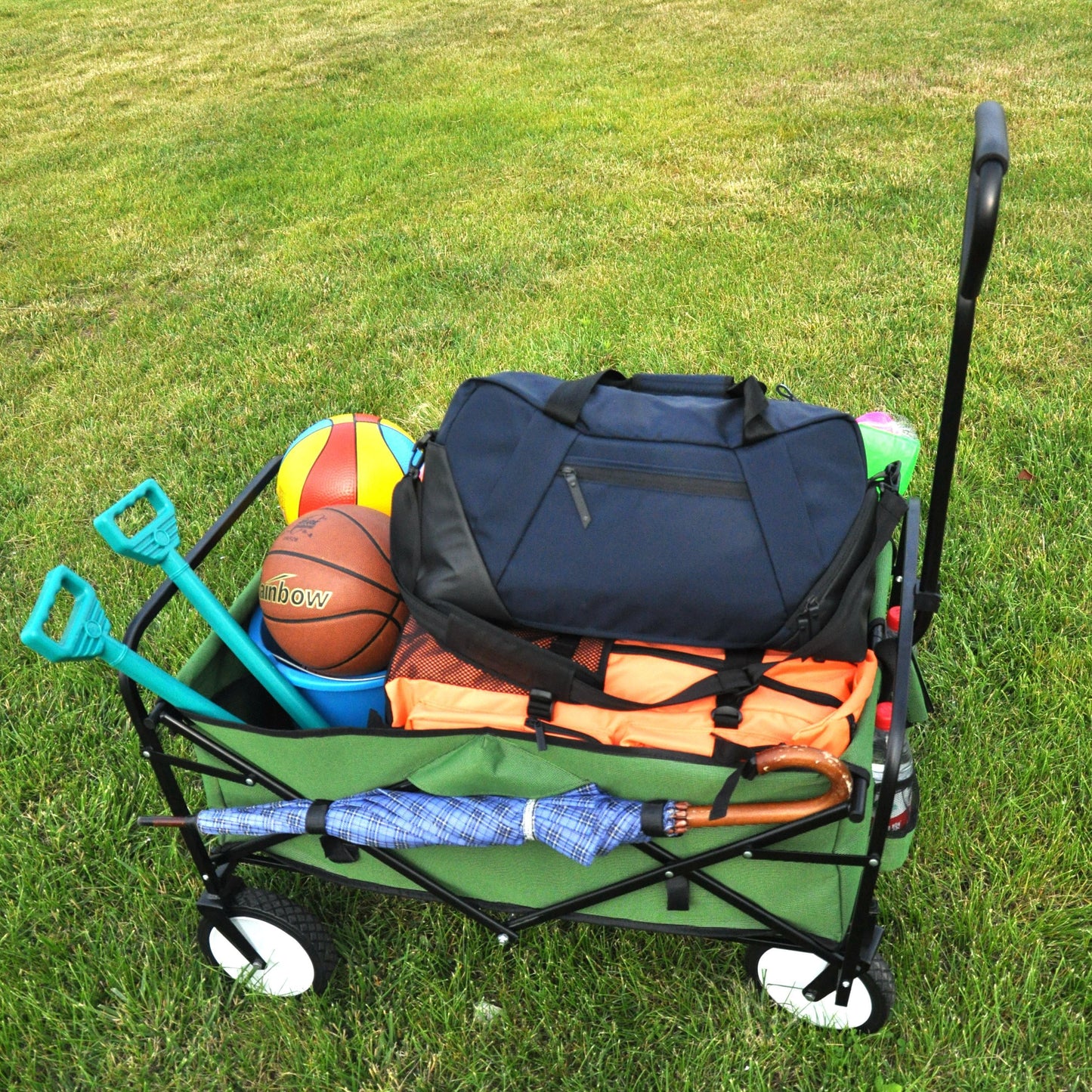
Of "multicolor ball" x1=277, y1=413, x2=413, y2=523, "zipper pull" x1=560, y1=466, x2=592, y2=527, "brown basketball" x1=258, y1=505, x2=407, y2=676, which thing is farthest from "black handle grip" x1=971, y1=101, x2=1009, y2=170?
"multicolor ball" x1=277, y1=413, x2=413, y2=523

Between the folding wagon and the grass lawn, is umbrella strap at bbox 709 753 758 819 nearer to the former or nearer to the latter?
the folding wagon

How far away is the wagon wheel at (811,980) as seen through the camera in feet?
6.07

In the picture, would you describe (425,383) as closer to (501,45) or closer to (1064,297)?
(1064,297)

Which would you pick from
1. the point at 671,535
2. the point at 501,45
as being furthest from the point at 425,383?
the point at 501,45

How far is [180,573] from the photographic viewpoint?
1.90 metres

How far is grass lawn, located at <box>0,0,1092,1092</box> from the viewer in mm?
1989

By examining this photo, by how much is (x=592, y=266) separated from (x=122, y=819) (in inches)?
136

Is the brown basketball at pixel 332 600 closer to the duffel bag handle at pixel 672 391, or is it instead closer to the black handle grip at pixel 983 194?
the duffel bag handle at pixel 672 391

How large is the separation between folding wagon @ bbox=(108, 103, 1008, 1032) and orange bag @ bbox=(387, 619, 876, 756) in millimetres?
55

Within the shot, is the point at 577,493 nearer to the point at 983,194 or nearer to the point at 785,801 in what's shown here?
the point at 785,801

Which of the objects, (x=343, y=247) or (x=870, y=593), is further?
(x=343, y=247)

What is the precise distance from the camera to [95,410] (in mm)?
4211

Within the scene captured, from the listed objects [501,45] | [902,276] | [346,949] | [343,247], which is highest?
[501,45]

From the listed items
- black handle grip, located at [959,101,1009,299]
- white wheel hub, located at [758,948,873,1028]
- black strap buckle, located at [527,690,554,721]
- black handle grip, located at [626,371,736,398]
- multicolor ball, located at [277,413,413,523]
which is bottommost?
white wheel hub, located at [758,948,873,1028]
